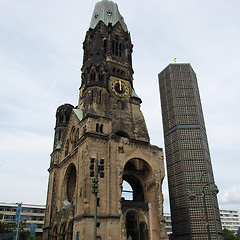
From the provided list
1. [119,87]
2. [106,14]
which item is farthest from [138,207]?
[106,14]

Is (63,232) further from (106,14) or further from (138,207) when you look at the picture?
(106,14)

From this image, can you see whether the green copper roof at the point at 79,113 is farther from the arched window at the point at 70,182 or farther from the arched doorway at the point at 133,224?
the arched doorway at the point at 133,224

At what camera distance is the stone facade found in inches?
1436

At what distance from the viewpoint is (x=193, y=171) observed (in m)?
57.0

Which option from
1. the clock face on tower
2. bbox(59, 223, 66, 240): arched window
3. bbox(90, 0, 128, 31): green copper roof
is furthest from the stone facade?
bbox(90, 0, 128, 31): green copper roof

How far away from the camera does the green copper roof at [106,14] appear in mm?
61566

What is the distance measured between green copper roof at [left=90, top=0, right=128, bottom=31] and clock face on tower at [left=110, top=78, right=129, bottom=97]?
53.8ft

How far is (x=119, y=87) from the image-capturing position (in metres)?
51.5

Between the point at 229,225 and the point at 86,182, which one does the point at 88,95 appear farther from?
the point at 229,225

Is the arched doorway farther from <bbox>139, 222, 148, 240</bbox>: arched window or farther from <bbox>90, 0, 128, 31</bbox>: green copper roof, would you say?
<bbox>90, 0, 128, 31</bbox>: green copper roof

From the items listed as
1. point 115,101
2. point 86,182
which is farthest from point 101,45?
point 86,182

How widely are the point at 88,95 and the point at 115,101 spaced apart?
18.4ft

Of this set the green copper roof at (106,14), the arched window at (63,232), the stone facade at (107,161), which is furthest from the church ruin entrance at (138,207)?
the green copper roof at (106,14)

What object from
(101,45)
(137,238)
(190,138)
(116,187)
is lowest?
(137,238)
